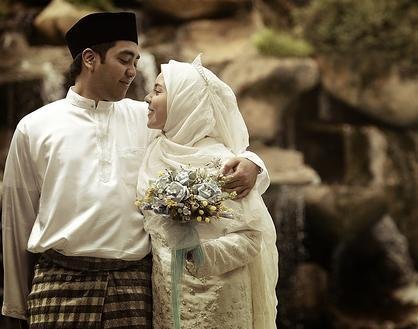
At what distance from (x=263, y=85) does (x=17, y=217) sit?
17.2 feet

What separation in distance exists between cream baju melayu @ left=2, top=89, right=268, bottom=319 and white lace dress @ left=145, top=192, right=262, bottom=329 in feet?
0.52

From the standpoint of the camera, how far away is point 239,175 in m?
2.98

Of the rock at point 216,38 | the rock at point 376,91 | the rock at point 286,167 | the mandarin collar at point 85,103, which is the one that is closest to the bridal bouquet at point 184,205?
the mandarin collar at point 85,103

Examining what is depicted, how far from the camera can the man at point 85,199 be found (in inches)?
118

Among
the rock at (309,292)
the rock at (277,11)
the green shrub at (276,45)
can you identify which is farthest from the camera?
the rock at (277,11)

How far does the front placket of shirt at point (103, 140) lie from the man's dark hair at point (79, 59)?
0.21m

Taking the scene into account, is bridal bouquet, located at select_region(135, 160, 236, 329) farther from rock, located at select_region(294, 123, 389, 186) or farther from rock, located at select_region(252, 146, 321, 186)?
rock, located at select_region(294, 123, 389, 186)

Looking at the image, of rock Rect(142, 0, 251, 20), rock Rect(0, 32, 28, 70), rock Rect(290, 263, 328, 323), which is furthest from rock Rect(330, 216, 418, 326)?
rock Rect(0, 32, 28, 70)

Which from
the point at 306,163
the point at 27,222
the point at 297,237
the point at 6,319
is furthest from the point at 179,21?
the point at 27,222

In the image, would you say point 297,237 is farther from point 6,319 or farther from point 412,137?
point 6,319

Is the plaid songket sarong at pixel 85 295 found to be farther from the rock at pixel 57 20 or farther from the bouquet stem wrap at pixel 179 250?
the rock at pixel 57 20

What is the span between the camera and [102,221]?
301 centimetres

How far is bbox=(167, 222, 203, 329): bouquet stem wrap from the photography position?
2797 mm

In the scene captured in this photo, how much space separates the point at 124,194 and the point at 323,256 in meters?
5.45
